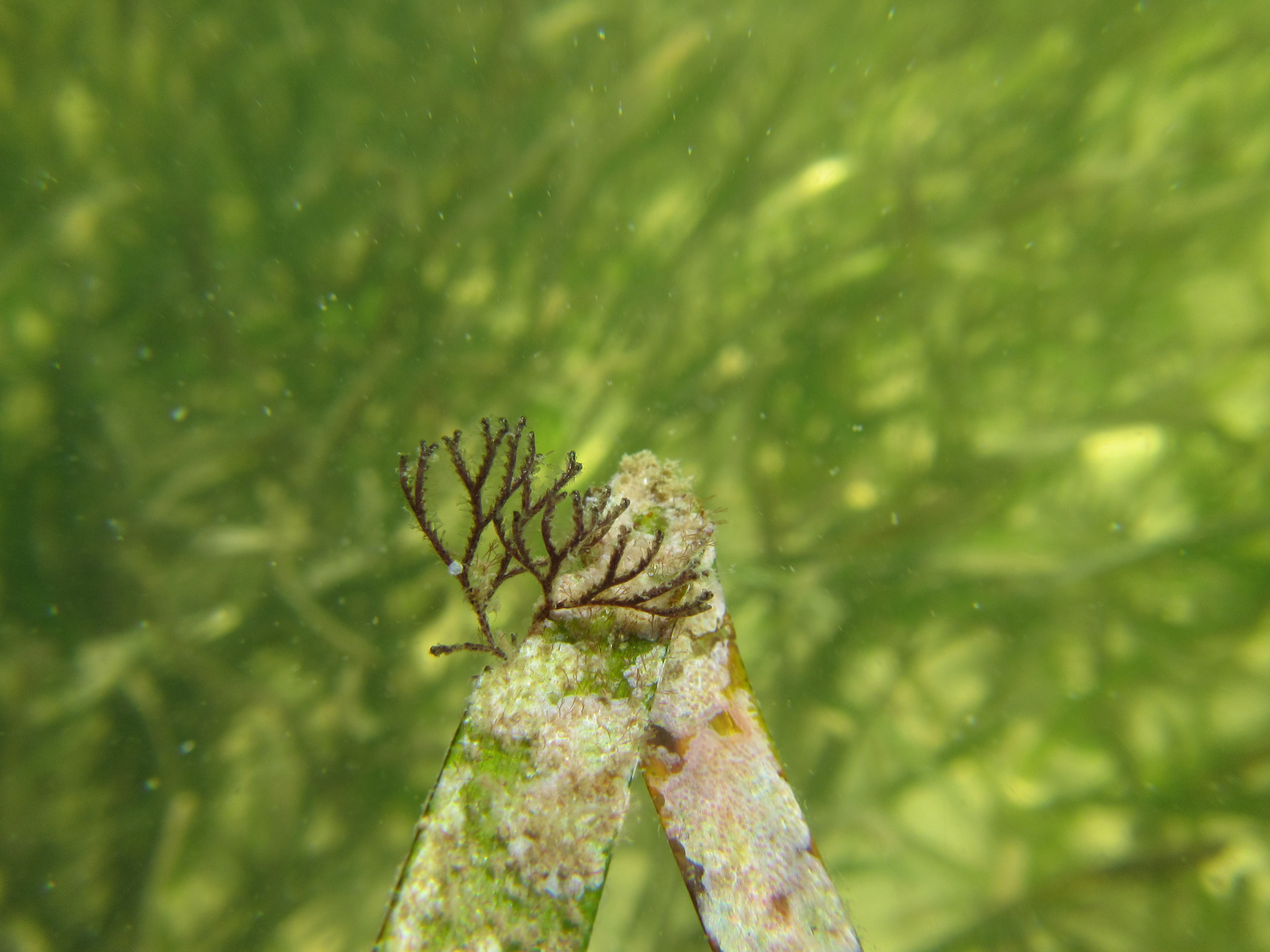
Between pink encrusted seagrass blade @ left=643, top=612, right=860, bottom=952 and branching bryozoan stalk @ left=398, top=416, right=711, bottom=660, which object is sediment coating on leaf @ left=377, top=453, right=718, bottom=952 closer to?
branching bryozoan stalk @ left=398, top=416, right=711, bottom=660

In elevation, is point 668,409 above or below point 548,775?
above

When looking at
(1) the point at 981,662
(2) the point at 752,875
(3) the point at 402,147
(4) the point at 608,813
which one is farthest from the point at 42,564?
(1) the point at 981,662

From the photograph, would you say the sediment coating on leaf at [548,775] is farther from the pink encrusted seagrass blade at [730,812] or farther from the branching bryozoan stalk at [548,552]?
the pink encrusted seagrass blade at [730,812]

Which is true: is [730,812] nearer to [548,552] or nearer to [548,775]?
[548,775]

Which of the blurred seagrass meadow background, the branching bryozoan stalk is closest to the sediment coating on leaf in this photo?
the branching bryozoan stalk

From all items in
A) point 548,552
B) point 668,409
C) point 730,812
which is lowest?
point 730,812

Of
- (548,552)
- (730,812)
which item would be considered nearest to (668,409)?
(548,552)

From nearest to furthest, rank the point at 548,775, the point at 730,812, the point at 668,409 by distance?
the point at 548,775 < the point at 730,812 < the point at 668,409
